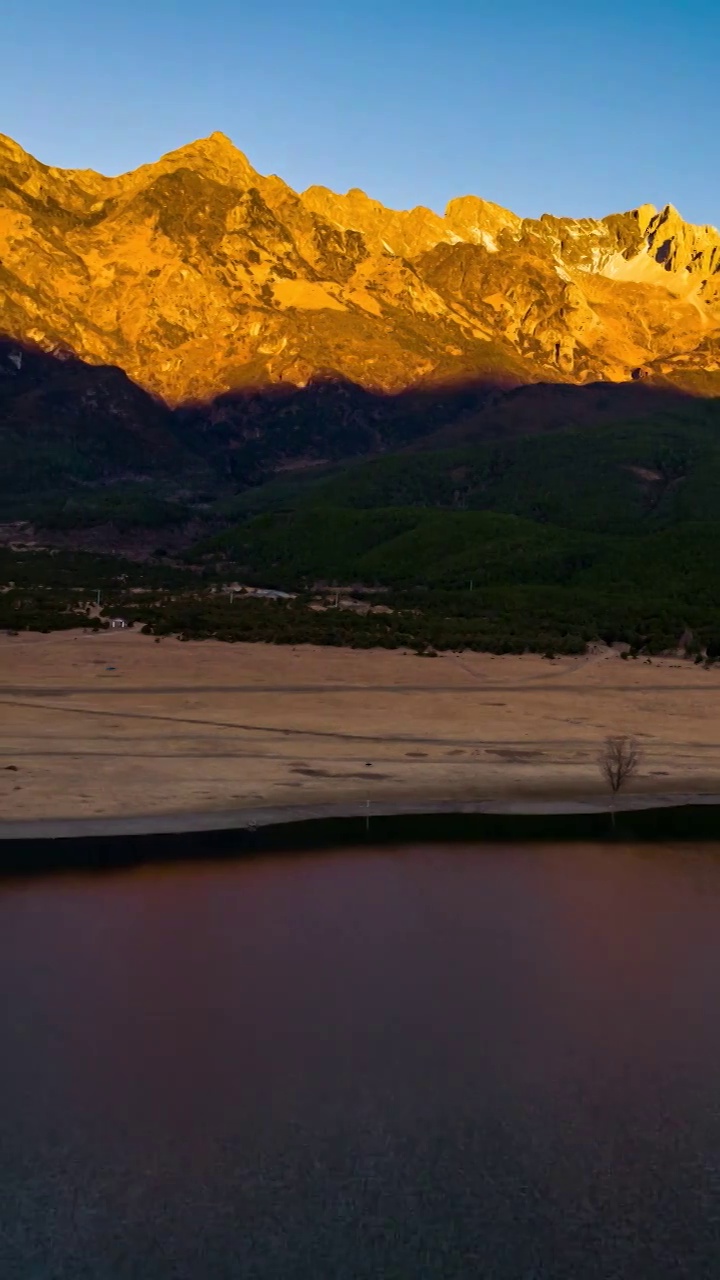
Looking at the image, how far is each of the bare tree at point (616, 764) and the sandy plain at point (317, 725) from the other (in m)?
0.56

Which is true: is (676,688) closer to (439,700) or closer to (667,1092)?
(439,700)

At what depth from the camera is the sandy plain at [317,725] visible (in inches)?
1768

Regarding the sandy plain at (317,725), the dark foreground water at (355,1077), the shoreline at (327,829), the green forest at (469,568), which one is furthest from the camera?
the green forest at (469,568)

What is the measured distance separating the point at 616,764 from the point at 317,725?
14.1 m

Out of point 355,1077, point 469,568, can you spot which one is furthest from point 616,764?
point 469,568

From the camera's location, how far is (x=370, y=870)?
119 feet

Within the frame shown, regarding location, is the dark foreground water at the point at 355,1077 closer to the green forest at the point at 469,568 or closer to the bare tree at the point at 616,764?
the bare tree at the point at 616,764

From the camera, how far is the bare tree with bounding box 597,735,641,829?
46.8 meters

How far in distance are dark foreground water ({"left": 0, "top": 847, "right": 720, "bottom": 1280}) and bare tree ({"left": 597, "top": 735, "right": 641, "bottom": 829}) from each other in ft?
36.0

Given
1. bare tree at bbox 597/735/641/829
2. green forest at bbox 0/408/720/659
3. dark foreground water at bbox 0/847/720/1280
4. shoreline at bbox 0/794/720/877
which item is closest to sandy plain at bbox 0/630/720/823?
bare tree at bbox 597/735/641/829

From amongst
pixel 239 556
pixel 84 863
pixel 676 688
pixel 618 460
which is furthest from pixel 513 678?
pixel 618 460

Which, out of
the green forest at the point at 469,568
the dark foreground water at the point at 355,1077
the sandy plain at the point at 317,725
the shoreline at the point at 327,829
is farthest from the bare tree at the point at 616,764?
the green forest at the point at 469,568

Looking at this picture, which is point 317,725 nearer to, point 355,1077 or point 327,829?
point 327,829

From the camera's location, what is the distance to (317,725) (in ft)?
189
